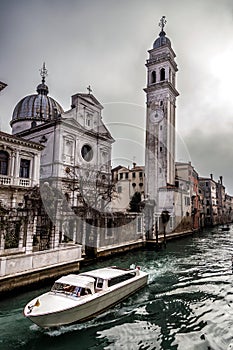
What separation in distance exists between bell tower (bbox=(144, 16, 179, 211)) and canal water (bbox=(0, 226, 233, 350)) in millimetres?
22129

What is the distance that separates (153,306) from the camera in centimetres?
885

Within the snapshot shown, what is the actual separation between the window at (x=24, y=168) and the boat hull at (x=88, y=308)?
12871 mm

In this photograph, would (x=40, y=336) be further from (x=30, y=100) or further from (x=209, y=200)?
(x=209, y=200)

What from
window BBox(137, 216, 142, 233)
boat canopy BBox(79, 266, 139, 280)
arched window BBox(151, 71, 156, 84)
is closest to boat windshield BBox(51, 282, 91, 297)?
boat canopy BBox(79, 266, 139, 280)

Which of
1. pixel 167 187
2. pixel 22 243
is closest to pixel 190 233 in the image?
pixel 167 187

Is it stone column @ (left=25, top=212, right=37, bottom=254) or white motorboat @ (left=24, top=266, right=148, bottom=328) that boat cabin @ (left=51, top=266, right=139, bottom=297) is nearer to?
white motorboat @ (left=24, top=266, right=148, bottom=328)

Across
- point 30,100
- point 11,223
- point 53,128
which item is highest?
point 30,100

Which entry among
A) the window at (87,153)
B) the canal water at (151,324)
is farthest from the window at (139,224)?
the canal water at (151,324)

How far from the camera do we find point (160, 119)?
34.6 meters

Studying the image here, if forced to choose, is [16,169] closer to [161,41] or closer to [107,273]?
[107,273]

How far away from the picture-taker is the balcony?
1797cm

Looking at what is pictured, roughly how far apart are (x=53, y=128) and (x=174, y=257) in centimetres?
1481

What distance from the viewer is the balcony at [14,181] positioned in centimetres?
1797

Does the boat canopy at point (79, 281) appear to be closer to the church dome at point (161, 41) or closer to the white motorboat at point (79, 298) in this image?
the white motorboat at point (79, 298)
